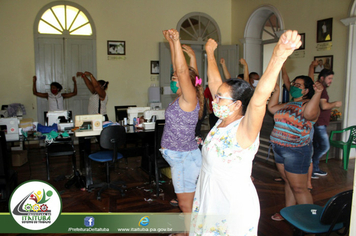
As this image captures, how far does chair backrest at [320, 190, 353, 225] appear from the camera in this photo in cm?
199

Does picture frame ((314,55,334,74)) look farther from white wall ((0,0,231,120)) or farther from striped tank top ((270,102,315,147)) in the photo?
striped tank top ((270,102,315,147))

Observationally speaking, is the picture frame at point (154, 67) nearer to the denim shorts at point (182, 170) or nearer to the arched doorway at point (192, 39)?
the arched doorway at point (192, 39)

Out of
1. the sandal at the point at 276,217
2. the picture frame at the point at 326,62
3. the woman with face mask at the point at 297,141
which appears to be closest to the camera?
the woman with face mask at the point at 297,141

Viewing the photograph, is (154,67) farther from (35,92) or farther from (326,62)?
(326,62)

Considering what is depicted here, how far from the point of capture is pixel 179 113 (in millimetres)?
2516

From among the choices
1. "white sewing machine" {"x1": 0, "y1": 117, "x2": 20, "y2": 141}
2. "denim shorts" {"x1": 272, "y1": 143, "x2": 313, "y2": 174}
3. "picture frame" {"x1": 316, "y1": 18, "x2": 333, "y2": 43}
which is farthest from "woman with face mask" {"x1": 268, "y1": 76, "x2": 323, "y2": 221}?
"picture frame" {"x1": 316, "y1": 18, "x2": 333, "y2": 43}

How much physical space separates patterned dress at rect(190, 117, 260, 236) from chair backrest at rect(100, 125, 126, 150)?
235cm

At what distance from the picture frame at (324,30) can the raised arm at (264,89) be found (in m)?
5.54

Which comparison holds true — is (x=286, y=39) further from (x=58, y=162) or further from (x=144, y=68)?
(x=144, y=68)

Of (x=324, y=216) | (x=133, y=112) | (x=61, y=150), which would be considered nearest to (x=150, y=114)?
(x=133, y=112)

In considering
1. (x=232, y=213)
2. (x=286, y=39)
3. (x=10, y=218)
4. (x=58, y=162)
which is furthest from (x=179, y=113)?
(x=58, y=162)

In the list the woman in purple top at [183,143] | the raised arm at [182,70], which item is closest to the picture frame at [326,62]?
the woman in purple top at [183,143]

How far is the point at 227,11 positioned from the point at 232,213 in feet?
28.2

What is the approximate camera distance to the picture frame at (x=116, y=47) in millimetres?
8141
